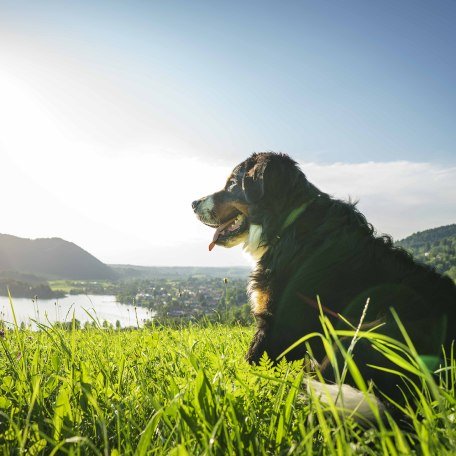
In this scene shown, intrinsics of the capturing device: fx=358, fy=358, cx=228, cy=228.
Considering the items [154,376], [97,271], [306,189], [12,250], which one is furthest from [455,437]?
[97,271]

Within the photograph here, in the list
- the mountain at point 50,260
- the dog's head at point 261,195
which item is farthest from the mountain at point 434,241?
the mountain at point 50,260

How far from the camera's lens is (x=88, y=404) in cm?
155

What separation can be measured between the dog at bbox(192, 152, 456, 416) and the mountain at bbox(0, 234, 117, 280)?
150234 mm

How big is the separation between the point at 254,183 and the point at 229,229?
3.19 feet

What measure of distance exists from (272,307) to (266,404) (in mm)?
2011

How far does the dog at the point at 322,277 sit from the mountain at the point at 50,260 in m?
150

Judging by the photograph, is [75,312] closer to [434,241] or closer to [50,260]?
[434,241]

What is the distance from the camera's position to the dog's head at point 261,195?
4.03 m

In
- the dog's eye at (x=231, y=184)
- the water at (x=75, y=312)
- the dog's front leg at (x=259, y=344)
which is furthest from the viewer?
the dog's eye at (x=231, y=184)

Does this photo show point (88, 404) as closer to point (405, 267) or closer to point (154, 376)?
point (154, 376)

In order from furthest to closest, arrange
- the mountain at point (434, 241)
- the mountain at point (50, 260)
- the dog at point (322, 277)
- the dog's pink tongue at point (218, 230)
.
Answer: the mountain at point (50, 260), the mountain at point (434, 241), the dog's pink tongue at point (218, 230), the dog at point (322, 277)

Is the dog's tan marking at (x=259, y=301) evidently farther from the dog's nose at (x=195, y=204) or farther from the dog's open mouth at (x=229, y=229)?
the dog's nose at (x=195, y=204)

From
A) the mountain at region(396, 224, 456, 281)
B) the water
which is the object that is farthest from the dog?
the mountain at region(396, 224, 456, 281)

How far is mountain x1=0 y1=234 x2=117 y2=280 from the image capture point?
147 m
